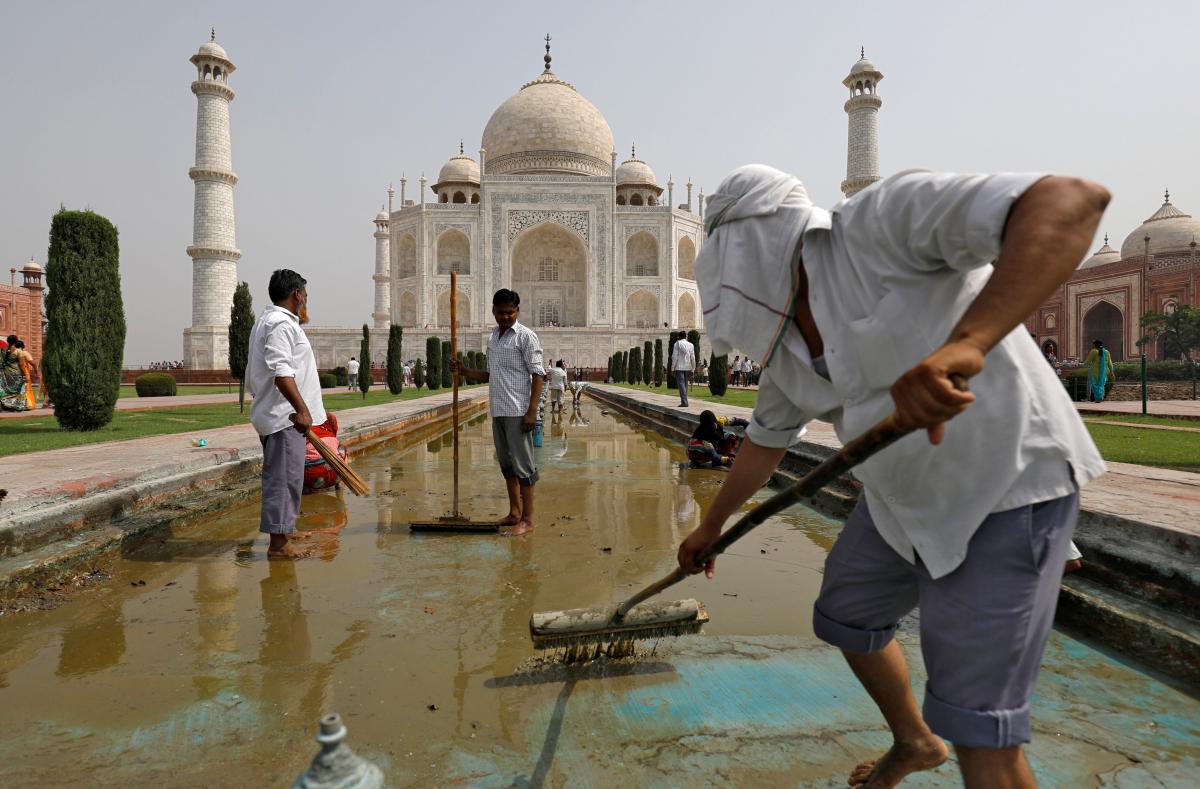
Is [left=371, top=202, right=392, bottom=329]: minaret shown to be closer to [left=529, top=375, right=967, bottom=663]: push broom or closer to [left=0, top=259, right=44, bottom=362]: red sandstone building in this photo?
[left=0, top=259, right=44, bottom=362]: red sandstone building

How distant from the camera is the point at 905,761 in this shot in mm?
1221

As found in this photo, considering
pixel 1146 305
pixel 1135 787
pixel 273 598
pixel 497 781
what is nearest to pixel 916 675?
pixel 1135 787

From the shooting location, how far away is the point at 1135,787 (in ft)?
4.24

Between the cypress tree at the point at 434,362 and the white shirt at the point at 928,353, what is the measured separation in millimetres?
20257

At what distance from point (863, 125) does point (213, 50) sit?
27.8 m

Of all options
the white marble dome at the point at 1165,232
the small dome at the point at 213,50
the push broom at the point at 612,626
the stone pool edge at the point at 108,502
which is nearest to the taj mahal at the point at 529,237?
the small dome at the point at 213,50

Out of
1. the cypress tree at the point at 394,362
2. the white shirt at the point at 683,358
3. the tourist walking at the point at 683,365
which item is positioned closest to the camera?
the tourist walking at the point at 683,365

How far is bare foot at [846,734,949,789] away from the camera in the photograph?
1219mm

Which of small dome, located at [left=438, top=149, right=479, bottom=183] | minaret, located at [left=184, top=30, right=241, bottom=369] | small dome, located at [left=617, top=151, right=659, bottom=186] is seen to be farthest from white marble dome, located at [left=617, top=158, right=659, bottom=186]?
minaret, located at [left=184, top=30, right=241, bottom=369]

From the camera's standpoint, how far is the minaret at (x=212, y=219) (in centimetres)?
2739

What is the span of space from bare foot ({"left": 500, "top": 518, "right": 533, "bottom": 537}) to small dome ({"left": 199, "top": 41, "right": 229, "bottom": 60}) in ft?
104

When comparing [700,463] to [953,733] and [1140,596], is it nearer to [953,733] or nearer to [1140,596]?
[1140,596]

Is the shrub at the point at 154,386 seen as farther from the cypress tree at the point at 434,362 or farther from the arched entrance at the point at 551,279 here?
the arched entrance at the point at 551,279

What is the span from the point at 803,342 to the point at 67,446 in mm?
6644
